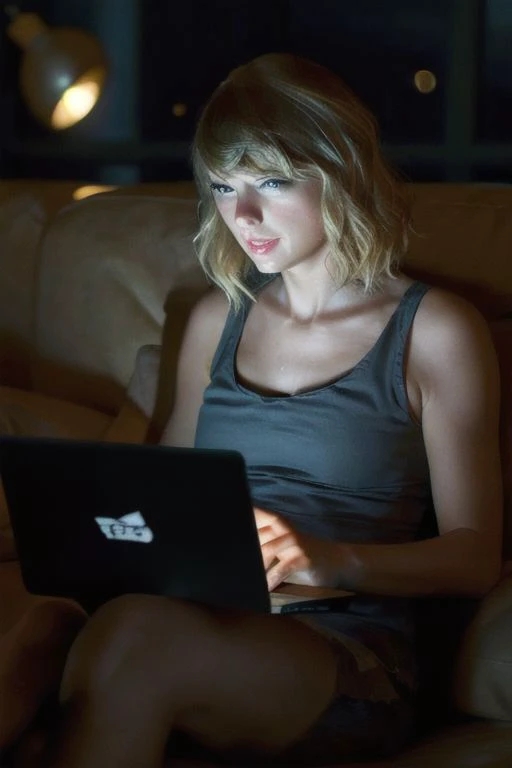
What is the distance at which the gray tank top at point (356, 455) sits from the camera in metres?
1.58

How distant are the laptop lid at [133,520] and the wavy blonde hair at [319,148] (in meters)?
0.52

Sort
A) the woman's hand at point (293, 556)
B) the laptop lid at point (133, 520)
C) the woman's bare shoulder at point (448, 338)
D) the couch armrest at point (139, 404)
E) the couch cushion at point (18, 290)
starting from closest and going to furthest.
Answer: the laptop lid at point (133, 520) → the woman's hand at point (293, 556) → the woman's bare shoulder at point (448, 338) → the couch armrest at point (139, 404) → the couch cushion at point (18, 290)

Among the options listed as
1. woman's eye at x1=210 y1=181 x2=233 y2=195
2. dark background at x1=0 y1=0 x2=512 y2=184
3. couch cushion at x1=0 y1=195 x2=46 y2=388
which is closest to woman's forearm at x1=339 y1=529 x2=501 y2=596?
woman's eye at x1=210 y1=181 x2=233 y2=195

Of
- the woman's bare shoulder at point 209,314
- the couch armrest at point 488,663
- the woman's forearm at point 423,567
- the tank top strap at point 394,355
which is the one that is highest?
the tank top strap at point 394,355

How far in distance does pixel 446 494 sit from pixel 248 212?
43cm

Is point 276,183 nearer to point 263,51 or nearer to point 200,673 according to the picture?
point 200,673

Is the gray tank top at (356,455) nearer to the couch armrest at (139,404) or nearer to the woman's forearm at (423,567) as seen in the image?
the woman's forearm at (423,567)

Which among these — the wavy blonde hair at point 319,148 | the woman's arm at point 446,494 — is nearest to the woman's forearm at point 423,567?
the woman's arm at point 446,494

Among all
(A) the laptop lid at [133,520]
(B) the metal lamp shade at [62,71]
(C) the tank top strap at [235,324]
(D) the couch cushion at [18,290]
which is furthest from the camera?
(B) the metal lamp shade at [62,71]

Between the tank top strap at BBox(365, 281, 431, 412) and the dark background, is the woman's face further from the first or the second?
the dark background

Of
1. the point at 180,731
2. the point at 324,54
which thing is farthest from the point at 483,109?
the point at 180,731

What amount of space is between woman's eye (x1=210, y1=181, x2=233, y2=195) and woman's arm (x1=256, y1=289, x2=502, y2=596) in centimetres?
29

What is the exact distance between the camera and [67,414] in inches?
77.4

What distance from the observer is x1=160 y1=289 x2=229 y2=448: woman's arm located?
1820 mm
